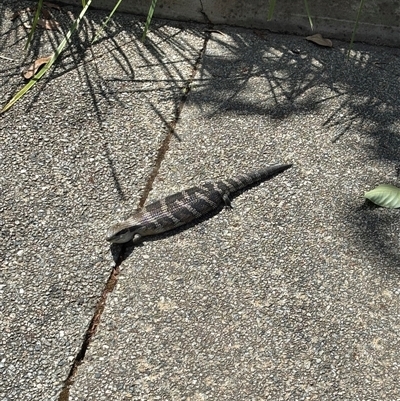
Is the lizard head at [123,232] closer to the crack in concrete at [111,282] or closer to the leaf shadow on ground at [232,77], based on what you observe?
the crack in concrete at [111,282]

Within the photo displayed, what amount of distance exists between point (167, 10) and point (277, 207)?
2.54 metres

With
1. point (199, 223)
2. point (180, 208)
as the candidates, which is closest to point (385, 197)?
point (199, 223)

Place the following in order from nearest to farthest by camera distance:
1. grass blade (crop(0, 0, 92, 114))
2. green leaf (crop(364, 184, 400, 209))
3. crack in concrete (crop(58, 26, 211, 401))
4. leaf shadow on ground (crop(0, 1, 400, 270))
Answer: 1. crack in concrete (crop(58, 26, 211, 401))
2. green leaf (crop(364, 184, 400, 209))
3. grass blade (crop(0, 0, 92, 114))
4. leaf shadow on ground (crop(0, 1, 400, 270))

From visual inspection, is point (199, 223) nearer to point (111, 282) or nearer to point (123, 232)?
point (123, 232)

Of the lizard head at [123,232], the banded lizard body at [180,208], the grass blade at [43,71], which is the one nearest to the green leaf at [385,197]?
the banded lizard body at [180,208]

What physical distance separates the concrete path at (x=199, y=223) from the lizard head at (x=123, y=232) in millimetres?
89

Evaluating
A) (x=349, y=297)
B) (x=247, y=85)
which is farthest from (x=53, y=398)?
(x=247, y=85)

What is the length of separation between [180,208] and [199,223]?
18 cm

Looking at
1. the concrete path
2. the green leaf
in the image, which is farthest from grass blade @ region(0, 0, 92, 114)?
the green leaf

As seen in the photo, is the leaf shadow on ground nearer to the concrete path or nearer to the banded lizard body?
the concrete path

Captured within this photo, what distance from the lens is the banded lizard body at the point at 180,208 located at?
396 centimetres

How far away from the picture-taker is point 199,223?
4.23m

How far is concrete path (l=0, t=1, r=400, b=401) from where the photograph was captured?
3.38 meters

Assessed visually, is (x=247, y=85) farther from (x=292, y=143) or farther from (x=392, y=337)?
(x=392, y=337)
